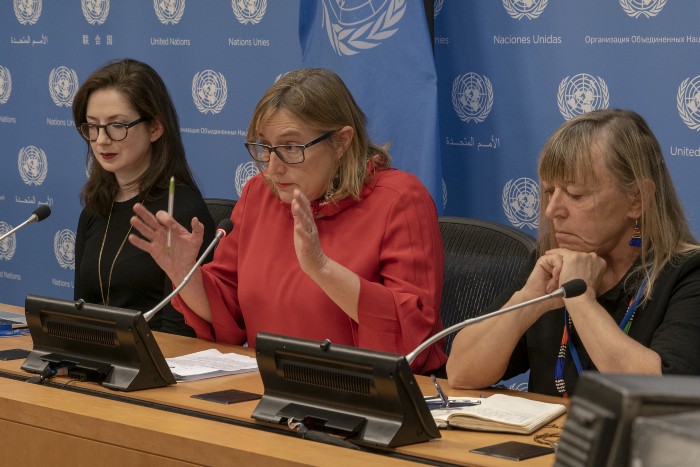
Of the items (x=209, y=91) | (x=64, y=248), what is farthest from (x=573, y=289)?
(x=64, y=248)

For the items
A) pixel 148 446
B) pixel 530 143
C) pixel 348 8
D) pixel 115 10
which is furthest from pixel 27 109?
pixel 148 446

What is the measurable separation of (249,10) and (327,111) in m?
2.05

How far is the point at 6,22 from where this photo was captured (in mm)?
5316

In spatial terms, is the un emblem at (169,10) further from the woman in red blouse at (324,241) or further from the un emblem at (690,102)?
the un emblem at (690,102)

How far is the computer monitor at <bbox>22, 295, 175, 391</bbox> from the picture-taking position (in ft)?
6.88

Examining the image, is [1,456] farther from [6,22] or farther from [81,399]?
[6,22]

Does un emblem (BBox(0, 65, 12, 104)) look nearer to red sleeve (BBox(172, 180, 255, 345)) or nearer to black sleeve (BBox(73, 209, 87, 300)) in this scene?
black sleeve (BBox(73, 209, 87, 300))

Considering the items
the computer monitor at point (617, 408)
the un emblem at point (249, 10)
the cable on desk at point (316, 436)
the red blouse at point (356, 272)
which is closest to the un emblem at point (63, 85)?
the un emblem at point (249, 10)

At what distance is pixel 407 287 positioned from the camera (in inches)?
94.0

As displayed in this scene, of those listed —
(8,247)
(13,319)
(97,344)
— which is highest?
(97,344)

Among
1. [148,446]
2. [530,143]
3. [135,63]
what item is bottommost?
[148,446]

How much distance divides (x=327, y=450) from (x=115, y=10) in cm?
366

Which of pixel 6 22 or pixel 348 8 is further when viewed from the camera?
pixel 6 22

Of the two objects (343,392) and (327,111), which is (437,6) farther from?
(343,392)
